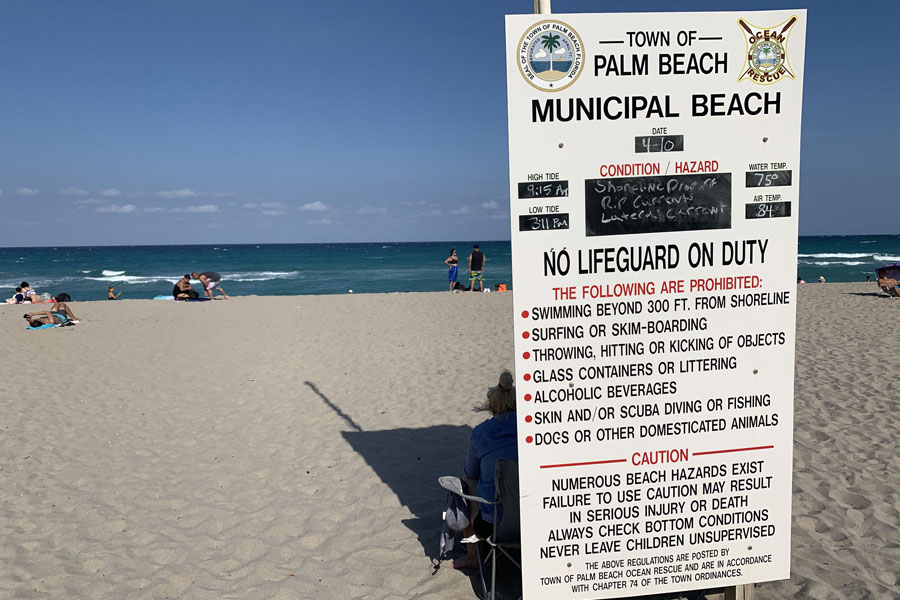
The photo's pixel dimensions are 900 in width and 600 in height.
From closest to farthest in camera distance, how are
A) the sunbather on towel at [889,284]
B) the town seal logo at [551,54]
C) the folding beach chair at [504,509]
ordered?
1. the town seal logo at [551,54]
2. the folding beach chair at [504,509]
3. the sunbather on towel at [889,284]

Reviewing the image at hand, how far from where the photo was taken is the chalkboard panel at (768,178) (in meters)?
2.51

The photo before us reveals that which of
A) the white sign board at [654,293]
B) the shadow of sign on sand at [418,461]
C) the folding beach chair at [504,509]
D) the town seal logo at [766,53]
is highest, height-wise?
the town seal logo at [766,53]

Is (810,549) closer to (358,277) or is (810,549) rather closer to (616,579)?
(616,579)

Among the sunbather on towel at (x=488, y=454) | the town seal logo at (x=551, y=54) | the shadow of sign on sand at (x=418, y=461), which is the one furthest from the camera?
the shadow of sign on sand at (x=418, y=461)

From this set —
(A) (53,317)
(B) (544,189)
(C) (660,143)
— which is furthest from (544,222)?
(A) (53,317)

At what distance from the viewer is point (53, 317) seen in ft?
41.9

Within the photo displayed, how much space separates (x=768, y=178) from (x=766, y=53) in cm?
51

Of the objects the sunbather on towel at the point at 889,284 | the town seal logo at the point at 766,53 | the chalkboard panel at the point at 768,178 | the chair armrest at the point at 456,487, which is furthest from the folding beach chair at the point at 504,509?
the sunbather on towel at the point at 889,284

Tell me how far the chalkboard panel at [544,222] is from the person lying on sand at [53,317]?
1330 centimetres

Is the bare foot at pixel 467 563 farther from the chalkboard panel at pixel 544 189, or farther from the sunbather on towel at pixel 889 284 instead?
the sunbather on towel at pixel 889 284

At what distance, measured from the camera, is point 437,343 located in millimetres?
10320

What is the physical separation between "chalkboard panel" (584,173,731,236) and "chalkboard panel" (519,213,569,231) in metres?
0.10

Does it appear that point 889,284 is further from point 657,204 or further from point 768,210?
point 657,204

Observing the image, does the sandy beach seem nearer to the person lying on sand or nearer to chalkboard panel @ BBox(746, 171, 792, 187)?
chalkboard panel @ BBox(746, 171, 792, 187)
